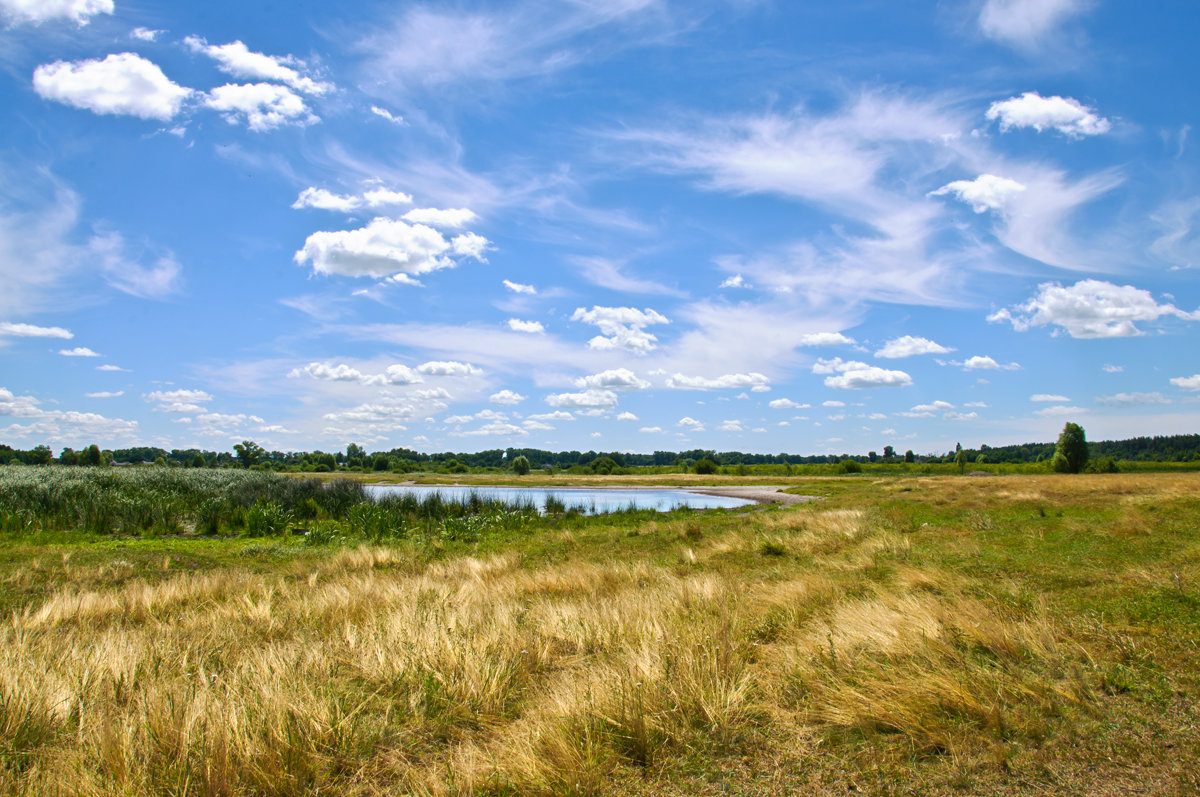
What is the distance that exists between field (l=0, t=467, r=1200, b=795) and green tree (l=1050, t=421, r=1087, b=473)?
81329mm

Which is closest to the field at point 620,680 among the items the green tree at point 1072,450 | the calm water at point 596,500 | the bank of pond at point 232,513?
the bank of pond at point 232,513

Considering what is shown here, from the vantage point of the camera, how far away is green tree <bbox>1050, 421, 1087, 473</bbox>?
245 ft

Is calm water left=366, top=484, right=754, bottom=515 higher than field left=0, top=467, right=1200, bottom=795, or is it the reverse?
field left=0, top=467, right=1200, bottom=795

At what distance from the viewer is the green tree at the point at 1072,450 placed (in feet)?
245

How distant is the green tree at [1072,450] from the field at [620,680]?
81.3 metres

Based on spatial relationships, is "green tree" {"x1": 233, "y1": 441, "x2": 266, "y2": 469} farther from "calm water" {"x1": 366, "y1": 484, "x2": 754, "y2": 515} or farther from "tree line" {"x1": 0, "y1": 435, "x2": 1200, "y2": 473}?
"calm water" {"x1": 366, "y1": 484, "x2": 754, "y2": 515}

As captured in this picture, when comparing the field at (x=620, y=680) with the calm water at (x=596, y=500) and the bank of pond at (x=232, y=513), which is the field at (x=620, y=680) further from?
the calm water at (x=596, y=500)

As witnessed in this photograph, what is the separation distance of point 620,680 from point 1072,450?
92.3m

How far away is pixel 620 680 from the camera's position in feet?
15.3

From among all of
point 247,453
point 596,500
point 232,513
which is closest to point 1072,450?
point 596,500

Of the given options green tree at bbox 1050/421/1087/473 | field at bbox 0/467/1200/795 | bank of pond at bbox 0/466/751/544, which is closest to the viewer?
field at bbox 0/467/1200/795

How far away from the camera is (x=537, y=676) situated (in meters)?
5.34

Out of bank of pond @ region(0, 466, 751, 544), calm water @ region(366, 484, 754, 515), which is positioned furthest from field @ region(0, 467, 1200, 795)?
calm water @ region(366, 484, 754, 515)

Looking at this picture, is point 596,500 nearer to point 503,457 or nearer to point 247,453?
point 247,453
